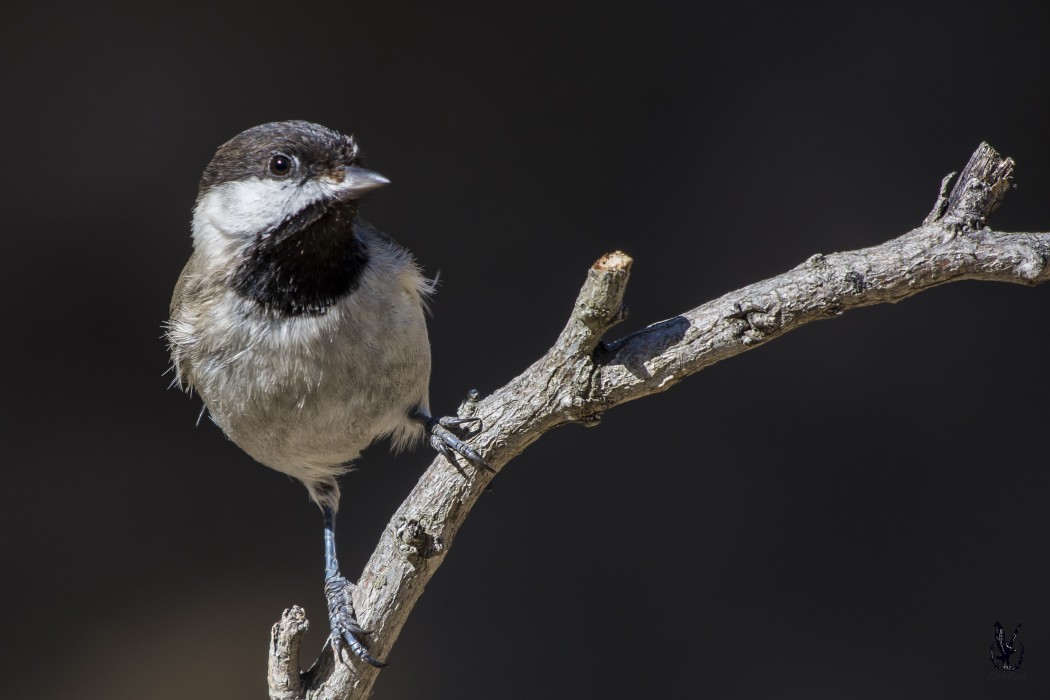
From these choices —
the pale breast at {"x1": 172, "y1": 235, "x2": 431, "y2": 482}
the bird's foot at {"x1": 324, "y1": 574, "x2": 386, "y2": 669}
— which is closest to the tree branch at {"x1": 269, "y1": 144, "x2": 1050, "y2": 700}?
A: the pale breast at {"x1": 172, "y1": 235, "x2": 431, "y2": 482}

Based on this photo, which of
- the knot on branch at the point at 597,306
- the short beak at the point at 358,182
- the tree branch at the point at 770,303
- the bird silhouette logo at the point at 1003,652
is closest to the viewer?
the knot on branch at the point at 597,306

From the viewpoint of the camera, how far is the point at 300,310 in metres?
1.80

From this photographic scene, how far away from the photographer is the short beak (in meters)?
1.69

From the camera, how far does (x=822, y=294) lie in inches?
60.6

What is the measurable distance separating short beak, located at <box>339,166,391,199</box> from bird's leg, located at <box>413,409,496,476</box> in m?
0.44

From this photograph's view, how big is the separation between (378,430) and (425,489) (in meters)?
0.31

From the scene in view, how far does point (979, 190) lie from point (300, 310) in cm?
124

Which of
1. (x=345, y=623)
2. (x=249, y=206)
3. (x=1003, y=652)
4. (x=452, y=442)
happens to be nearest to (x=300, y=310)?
(x=249, y=206)

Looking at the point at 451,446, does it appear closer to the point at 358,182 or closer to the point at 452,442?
the point at 452,442

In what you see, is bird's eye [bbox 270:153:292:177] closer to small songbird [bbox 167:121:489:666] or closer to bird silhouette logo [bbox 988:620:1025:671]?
small songbird [bbox 167:121:489:666]

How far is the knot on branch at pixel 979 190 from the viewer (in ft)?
5.07

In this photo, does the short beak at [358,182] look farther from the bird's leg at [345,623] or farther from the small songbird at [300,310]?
the bird's leg at [345,623]

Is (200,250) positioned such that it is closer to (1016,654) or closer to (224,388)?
(224,388)

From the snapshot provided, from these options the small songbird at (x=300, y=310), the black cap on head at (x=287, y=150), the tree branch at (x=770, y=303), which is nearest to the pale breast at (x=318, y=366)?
the small songbird at (x=300, y=310)
